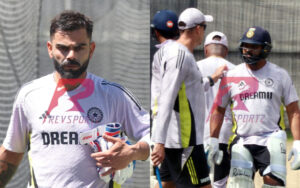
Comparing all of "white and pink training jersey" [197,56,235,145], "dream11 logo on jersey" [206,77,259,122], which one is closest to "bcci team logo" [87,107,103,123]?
"dream11 logo on jersey" [206,77,259,122]

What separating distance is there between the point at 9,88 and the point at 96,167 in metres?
0.87

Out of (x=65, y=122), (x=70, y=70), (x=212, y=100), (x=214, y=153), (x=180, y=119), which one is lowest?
(x=214, y=153)

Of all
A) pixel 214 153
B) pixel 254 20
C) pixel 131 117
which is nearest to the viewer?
pixel 131 117

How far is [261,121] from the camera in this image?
5660mm

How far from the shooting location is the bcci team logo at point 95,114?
3.09m

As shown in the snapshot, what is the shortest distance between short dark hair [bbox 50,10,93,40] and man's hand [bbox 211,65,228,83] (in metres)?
3.39

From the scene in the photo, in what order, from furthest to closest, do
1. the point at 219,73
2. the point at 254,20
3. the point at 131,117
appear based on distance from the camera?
the point at 254,20, the point at 219,73, the point at 131,117

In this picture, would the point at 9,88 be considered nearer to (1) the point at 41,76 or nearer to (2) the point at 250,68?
(1) the point at 41,76

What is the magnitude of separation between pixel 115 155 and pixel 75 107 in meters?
0.31

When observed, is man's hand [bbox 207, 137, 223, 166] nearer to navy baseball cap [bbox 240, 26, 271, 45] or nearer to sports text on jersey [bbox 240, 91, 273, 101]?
sports text on jersey [bbox 240, 91, 273, 101]

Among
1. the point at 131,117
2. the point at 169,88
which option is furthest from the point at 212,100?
the point at 131,117

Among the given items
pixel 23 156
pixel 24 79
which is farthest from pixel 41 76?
pixel 23 156

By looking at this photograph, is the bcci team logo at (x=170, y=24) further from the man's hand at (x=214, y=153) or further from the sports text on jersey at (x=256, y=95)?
the man's hand at (x=214, y=153)

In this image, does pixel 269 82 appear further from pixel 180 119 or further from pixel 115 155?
pixel 115 155
